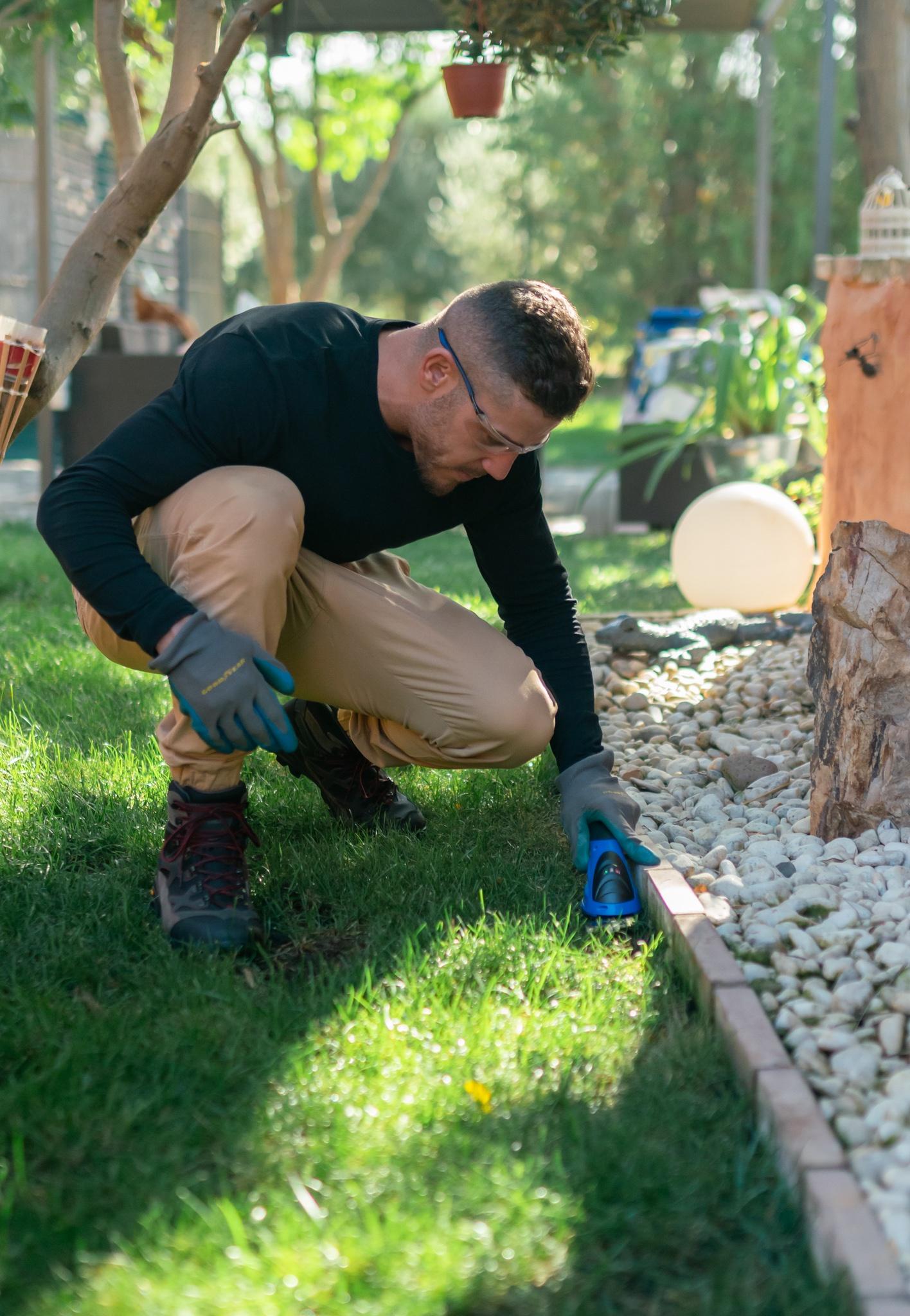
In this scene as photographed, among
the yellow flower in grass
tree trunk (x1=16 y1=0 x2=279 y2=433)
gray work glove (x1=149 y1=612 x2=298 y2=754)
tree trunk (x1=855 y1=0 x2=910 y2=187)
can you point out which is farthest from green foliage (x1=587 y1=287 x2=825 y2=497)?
the yellow flower in grass

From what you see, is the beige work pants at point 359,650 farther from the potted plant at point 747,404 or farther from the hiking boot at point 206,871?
the potted plant at point 747,404

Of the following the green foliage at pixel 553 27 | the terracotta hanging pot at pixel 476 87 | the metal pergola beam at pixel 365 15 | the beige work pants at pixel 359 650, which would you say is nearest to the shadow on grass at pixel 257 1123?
the beige work pants at pixel 359 650

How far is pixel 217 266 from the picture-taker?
13609mm

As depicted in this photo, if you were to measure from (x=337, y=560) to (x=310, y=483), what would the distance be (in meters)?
0.24

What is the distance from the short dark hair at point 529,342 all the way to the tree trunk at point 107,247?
4.09ft

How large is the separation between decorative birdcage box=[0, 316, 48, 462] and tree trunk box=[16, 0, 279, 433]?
0.57 feet

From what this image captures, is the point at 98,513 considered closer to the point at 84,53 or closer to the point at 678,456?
the point at 678,456

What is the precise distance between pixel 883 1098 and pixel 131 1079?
91 centimetres

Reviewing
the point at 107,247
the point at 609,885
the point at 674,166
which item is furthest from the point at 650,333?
the point at 674,166

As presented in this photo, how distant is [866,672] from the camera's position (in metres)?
2.18

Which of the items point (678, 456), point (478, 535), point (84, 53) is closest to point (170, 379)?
point (84, 53)

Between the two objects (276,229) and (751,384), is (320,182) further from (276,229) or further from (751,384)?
(751,384)

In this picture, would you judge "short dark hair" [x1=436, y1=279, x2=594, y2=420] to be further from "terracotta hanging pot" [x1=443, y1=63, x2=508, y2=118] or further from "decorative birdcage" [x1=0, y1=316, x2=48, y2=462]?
"terracotta hanging pot" [x1=443, y1=63, x2=508, y2=118]

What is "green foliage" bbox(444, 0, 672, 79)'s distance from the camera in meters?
3.55
